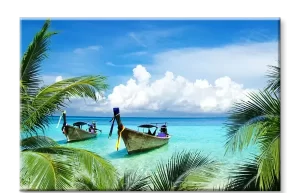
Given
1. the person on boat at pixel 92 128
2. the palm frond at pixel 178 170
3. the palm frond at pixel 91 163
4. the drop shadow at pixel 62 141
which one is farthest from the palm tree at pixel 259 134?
the drop shadow at pixel 62 141

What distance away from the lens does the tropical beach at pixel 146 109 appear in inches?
307

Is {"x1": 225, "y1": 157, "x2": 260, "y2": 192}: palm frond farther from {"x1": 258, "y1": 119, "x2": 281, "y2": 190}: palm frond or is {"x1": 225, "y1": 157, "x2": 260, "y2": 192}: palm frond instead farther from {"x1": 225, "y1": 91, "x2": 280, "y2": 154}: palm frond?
{"x1": 225, "y1": 91, "x2": 280, "y2": 154}: palm frond

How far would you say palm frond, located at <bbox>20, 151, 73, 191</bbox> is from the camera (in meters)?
7.76

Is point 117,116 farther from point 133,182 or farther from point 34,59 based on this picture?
point 34,59

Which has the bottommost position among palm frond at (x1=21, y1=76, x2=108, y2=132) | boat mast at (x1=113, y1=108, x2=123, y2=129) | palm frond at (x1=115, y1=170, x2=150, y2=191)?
palm frond at (x1=115, y1=170, x2=150, y2=191)

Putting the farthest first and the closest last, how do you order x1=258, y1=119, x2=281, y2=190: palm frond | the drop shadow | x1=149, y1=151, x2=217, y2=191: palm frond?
the drop shadow, x1=149, y1=151, x2=217, y2=191: palm frond, x1=258, y1=119, x2=281, y2=190: palm frond

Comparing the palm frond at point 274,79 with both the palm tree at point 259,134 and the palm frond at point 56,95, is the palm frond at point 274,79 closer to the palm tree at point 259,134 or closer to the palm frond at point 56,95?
the palm tree at point 259,134

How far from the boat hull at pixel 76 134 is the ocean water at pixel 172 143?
53mm

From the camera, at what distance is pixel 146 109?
313 inches

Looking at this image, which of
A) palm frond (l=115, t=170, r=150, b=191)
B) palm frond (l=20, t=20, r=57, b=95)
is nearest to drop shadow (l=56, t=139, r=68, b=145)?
palm frond (l=20, t=20, r=57, b=95)

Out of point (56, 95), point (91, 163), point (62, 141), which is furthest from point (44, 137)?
point (91, 163)

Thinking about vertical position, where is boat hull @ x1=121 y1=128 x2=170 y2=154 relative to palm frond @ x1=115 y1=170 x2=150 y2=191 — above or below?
above

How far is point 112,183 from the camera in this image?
7844 mm

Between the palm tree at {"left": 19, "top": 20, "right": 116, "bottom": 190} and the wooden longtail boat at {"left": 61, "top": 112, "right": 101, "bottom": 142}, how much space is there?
180 millimetres
